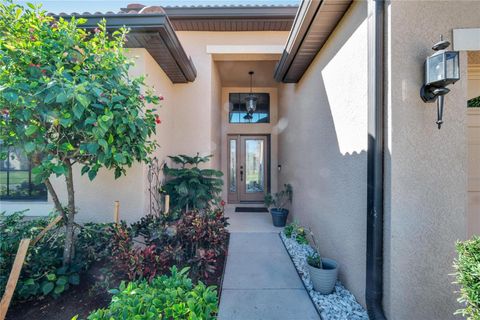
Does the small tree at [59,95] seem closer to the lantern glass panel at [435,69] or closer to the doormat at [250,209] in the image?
the lantern glass panel at [435,69]

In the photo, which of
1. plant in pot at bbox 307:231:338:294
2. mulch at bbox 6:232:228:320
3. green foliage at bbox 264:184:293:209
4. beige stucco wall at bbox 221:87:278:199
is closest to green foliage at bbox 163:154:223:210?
mulch at bbox 6:232:228:320

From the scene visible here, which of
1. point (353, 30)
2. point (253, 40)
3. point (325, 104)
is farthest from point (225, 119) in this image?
point (353, 30)

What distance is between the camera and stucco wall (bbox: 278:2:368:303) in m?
2.51

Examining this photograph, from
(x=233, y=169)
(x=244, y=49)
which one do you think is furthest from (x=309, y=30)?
(x=233, y=169)

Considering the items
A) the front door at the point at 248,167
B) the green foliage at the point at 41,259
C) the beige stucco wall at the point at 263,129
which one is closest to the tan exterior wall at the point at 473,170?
the green foliage at the point at 41,259

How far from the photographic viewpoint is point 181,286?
5.90ft

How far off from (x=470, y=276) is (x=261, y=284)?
7.12ft

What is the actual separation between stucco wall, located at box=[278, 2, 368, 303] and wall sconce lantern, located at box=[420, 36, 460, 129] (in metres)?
0.55

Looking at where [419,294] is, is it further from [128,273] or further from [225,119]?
[225,119]

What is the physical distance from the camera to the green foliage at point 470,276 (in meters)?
1.41

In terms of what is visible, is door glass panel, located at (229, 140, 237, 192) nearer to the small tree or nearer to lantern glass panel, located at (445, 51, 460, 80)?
the small tree

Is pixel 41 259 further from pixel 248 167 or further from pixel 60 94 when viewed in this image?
pixel 248 167

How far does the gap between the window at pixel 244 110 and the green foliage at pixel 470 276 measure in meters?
7.07

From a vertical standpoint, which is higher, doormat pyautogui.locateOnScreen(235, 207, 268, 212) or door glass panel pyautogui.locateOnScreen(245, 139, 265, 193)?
door glass panel pyautogui.locateOnScreen(245, 139, 265, 193)
